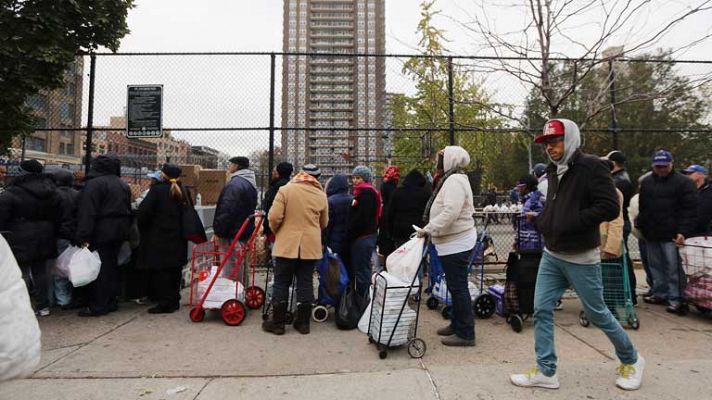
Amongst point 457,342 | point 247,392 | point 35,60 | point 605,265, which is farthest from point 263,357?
point 35,60

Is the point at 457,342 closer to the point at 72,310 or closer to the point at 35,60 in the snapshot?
the point at 72,310

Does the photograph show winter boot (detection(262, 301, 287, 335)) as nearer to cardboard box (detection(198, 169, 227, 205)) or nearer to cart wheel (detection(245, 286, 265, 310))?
cart wheel (detection(245, 286, 265, 310))

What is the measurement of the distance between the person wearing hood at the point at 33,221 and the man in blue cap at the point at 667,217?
7.55 metres

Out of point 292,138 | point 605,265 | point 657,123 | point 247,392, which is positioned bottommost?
point 247,392

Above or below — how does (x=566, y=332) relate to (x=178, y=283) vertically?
below

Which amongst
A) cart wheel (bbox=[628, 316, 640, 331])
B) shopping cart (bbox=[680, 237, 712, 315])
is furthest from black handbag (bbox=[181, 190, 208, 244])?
shopping cart (bbox=[680, 237, 712, 315])

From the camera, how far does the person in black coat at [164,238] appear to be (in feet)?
17.4

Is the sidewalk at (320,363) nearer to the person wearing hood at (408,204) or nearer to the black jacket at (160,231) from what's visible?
the black jacket at (160,231)

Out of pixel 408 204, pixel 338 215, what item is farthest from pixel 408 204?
pixel 338 215

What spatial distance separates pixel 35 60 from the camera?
5492 millimetres

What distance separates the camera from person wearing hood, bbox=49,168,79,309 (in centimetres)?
Answer: 517

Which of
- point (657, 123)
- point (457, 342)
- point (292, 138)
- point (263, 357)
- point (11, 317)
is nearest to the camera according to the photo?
point (11, 317)

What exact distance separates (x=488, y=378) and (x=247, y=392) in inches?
74.6

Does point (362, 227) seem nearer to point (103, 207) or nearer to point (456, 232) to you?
point (456, 232)
